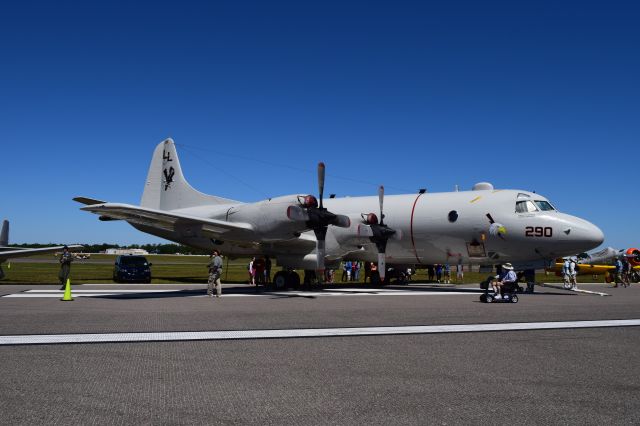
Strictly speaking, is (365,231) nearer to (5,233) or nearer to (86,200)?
(86,200)

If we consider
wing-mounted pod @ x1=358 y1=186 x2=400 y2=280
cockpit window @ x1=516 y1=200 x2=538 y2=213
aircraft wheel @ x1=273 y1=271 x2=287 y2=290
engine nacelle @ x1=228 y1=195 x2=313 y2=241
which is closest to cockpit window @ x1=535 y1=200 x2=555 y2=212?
cockpit window @ x1=516 y1=200 x2=538 y2=213

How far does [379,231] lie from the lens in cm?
2059

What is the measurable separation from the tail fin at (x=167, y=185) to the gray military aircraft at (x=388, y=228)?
2.69m

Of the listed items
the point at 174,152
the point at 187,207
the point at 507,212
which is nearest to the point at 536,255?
the point at 507,212

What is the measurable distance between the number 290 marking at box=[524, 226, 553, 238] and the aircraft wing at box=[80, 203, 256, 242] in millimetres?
9635

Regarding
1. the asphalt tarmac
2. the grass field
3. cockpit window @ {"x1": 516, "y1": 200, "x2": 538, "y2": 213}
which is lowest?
the asphalt tarmac

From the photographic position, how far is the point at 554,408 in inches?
180

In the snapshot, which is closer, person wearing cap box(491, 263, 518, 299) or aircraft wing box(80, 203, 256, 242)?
person wearing cap box(491, 263, 518, 299)

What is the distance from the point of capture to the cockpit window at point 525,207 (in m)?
18.6

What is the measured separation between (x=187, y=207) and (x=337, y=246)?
28.0 ft

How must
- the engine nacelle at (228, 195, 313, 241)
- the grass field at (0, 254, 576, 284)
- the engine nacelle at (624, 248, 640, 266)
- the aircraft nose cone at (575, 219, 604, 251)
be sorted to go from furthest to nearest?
the engine nacelle at (624, 248, 640, 266)
the grass field at (0, 254, 576, 284)
the engine nacelle at (228, 195, 313, 241)
the aircraft nose cone at (575, 219, 604, 251)

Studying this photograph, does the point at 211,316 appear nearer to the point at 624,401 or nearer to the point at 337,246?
the point at 624,401

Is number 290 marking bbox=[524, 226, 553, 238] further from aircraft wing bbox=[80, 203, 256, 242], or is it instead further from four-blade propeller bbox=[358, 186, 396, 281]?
aircraft wing bbox=[80, 203, 256, 242]

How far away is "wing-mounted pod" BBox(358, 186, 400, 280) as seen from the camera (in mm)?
20359
